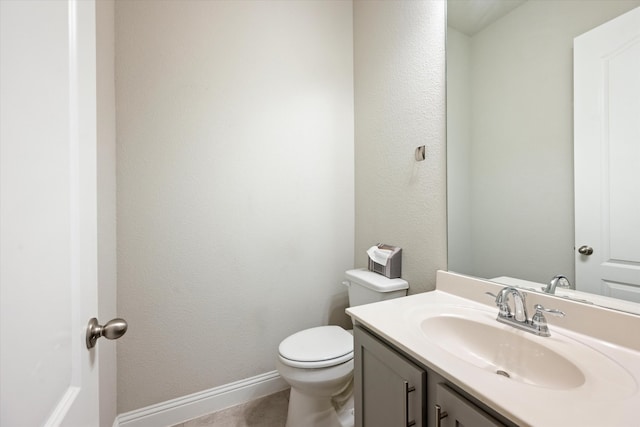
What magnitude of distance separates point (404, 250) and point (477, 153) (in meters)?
0.60

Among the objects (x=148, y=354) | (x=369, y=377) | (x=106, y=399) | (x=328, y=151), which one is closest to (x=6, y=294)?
(x=369, y=377)

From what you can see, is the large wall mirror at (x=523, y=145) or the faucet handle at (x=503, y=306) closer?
the large wall mirror at (x=523, y=145)

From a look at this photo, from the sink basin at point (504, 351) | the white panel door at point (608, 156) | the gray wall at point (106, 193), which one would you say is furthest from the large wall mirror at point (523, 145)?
the gray wall at point (106, 193)

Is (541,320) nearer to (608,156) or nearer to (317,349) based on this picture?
(608,156)

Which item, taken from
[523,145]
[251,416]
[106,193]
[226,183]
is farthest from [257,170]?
[251,416]

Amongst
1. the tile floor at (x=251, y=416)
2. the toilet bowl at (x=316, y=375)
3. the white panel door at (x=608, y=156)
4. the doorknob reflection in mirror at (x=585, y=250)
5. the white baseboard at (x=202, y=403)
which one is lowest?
the tile floor at (x=251, y=416)

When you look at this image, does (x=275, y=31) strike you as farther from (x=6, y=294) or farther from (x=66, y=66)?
(x=6, y=294)

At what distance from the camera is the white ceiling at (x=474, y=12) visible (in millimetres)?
1028

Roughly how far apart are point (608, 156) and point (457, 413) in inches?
33.8

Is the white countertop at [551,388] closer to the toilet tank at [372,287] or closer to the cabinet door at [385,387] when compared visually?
the cabinet door at [385,387]

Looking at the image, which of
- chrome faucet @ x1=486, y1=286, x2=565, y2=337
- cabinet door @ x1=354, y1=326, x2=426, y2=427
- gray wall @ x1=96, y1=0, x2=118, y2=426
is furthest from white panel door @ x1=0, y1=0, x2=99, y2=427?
chrome faucet @ x1=486, y1=286, x2=565, y2=337

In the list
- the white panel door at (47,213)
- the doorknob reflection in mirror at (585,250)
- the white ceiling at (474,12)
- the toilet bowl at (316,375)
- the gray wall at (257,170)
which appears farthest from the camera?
the gray wall at (257,170)

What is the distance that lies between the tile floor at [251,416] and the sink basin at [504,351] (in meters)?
1.06

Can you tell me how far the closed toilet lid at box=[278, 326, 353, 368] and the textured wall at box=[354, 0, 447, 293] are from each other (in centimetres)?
47
